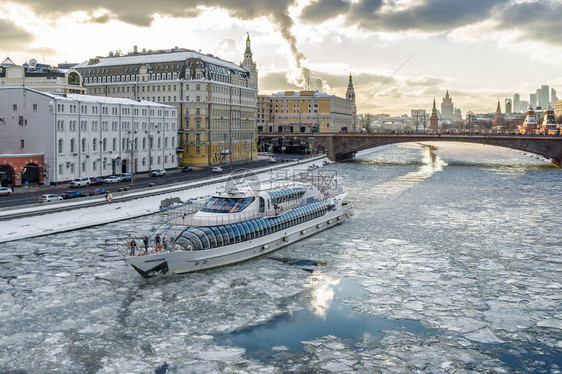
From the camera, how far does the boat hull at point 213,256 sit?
1356 inches

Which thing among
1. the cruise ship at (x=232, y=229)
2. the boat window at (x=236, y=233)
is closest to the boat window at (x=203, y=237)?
the cruise ship at (x=232, y=229)

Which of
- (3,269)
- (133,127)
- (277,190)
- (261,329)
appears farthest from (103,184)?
(261,329)

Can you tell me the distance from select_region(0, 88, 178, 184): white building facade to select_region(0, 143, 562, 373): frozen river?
23986mm

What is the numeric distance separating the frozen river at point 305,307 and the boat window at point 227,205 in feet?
15.6

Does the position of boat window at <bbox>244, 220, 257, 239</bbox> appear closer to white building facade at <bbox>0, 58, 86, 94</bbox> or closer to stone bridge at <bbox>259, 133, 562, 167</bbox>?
white building facade at <bbox>0, 58, 86, 94</bbox>

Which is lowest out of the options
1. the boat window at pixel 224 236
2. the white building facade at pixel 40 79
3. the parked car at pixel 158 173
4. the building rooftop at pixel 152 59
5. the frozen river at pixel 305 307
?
the frozen river at pixel 305 307

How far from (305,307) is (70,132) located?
168ft

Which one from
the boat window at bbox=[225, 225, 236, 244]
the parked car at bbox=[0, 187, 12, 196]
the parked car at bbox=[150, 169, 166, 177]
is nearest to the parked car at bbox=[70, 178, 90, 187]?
the parked car at bbox=[0, 187, 12, 196]

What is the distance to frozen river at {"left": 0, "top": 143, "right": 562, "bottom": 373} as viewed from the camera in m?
23.7

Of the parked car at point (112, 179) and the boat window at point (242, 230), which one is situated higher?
the parked car at point (112, 179)

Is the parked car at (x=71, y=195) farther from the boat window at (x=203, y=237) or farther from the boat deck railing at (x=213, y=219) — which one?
the boat window at (x=203, y=237)

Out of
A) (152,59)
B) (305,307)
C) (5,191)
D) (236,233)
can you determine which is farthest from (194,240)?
(152,59)

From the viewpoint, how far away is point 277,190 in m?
50.0

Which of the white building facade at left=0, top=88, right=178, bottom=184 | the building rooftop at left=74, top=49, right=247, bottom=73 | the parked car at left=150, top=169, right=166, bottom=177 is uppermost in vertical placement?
the building rooftop at left=74, top=49, right=247, bottom=73
